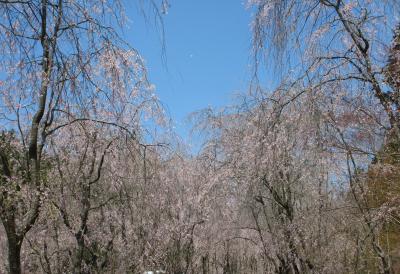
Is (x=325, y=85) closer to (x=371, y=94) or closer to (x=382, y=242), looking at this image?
(x=371, y=94)

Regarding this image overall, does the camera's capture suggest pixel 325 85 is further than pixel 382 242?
No

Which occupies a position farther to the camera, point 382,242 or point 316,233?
point 382,242

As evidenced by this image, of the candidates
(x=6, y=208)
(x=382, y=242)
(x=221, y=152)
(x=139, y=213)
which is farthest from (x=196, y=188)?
(x=6, y=208)

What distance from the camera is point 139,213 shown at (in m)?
11.5

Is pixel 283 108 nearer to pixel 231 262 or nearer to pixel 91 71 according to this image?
pixel 91 71

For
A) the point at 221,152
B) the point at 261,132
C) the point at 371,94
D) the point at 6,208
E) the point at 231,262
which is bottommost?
the point at 231,262

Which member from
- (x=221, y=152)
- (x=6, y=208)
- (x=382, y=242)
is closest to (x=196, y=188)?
(x=221, y=152)

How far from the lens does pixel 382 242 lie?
12.9 meters

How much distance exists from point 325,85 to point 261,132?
2.19 ft

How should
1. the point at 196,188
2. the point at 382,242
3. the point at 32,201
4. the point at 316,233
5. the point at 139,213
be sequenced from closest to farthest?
the point at 32,201 < the point at 316,233 < the point at 139,213 < the point at 382,242 < the point at 196,188

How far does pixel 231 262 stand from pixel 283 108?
1679 centimetres

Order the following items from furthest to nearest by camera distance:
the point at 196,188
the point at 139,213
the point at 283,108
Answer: the point at 196,188
the point at 139,213
the point at 283,108

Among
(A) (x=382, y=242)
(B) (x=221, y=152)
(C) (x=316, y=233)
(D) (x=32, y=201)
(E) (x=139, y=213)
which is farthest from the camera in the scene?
(B) (x=221, y=152)

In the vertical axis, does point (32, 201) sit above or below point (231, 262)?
above
